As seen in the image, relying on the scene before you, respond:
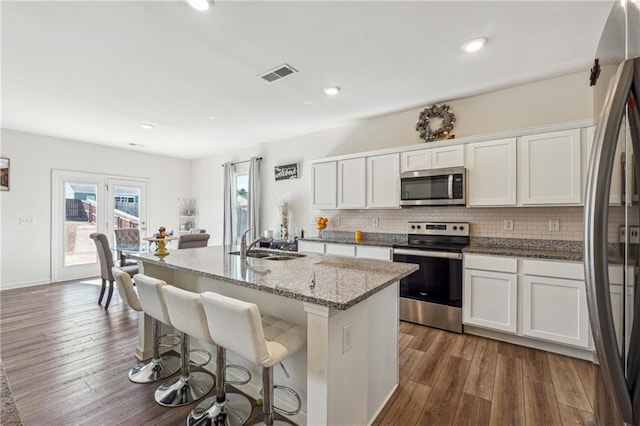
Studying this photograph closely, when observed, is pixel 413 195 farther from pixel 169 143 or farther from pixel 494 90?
pixel 169 143

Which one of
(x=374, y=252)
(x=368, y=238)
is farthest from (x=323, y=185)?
(x=374, y=252)

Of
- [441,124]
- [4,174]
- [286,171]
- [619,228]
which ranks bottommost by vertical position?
[619,228]

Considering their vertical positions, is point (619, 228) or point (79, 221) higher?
point (619, 228)

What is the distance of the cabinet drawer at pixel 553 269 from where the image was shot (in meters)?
2.50

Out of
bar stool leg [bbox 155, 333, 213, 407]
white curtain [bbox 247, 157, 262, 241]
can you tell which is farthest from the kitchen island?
white curtain [bbox 247, 157, 262, 241]

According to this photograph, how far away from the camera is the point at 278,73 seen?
2.90 metres

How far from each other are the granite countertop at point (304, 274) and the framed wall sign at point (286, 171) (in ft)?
9.33

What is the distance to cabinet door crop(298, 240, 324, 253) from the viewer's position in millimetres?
4211

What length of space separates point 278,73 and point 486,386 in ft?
10.9

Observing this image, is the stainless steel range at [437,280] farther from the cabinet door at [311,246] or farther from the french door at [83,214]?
the french door at [83,214]

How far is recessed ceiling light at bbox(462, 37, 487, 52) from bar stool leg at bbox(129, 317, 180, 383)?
11.1ft

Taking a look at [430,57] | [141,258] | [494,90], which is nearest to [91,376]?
[141,258]

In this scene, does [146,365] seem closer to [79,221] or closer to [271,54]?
[271,54]

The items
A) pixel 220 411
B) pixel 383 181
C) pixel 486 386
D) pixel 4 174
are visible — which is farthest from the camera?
pixel 4 174
